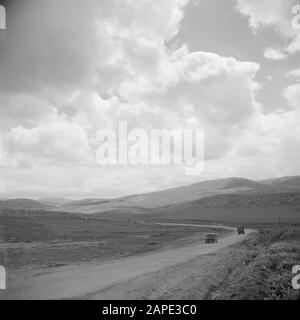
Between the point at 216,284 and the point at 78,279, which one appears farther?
the point at 78,279

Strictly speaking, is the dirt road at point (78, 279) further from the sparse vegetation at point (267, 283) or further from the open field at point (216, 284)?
the sparse vegetation at point (267, 283)

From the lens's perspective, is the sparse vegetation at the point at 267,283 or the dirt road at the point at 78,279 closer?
the sparse vegetation at the point at 267,283

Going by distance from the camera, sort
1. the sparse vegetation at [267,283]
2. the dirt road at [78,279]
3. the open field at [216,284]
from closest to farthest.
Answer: the sparse vegetation at [267,283]
the open field at [216,284]
the dirt road at [78,279]

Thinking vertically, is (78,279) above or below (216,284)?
below

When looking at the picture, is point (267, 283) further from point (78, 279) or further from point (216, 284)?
point (78, 279)

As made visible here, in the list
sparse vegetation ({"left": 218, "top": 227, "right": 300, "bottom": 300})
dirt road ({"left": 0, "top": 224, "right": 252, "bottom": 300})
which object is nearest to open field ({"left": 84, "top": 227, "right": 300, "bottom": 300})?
sparse vegetation ({"left": 218, "top": 227, "right": 300, "bottom": 300})

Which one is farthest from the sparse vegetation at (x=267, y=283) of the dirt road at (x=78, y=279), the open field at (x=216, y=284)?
the dirt road at (x=78, y=279)

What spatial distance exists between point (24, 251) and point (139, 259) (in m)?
12.6

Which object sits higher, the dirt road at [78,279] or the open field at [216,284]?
the open field at [216,284]

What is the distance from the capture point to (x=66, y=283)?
22547mm

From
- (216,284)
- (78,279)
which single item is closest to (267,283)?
(216,284)

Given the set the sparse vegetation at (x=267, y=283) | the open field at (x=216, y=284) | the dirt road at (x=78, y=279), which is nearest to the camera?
the sparse vegetation at (x=267, y=283)
